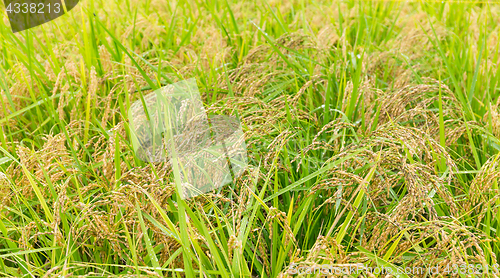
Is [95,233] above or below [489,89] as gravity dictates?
above

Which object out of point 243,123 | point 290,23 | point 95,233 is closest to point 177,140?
point 243,123

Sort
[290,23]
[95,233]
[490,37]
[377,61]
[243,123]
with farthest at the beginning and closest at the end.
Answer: [290,23]
[490,37]
[377,61]
[243,123]
[95,233]

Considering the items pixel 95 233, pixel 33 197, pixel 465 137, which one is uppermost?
pixel 33 197

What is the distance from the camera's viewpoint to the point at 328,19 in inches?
132

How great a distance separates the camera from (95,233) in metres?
1.36

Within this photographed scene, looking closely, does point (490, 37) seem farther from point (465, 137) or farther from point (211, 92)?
point (211, 92)

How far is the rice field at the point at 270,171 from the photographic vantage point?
3.90 feet

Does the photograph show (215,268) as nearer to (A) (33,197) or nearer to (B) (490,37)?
(A) (33,197)

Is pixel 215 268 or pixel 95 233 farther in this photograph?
pixel 95 233

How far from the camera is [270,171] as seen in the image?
130 cm

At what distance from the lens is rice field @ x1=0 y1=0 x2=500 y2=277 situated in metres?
1.19

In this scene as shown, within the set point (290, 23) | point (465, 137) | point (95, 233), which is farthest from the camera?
point (290, 23)

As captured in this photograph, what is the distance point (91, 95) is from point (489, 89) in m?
2.20

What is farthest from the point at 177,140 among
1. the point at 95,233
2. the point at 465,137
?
the point at 465,137
